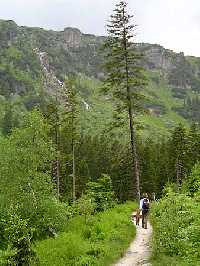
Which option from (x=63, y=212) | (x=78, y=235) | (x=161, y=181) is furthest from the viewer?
(x=161, y=181)

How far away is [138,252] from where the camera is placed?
19969 mm

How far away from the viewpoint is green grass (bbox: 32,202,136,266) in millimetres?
17609

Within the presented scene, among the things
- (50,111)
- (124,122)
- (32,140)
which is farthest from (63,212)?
(50,111)

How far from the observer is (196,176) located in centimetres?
3462

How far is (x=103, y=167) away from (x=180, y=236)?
223 ft

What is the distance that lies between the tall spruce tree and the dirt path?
13969 millimetres

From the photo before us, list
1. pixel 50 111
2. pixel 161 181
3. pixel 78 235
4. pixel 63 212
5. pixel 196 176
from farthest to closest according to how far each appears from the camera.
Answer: pixel 161 181, pixel 50 111, pixel 196 176, pixel 63 212, pixel 78 235

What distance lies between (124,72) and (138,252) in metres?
21.4

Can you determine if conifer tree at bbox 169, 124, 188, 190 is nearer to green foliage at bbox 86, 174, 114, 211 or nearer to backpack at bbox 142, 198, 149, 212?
green foliage at bbox 86, 174, 114, 211

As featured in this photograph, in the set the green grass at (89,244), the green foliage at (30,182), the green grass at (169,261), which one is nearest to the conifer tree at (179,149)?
the green foliage at (30,182)

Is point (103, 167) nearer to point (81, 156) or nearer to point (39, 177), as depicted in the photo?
point (81, 156)

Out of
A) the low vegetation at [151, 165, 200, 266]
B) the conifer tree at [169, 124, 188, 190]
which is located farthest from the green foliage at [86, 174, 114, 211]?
the conifer tree at [169, 124, 188, 190]

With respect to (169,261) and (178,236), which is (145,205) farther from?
(169,261)

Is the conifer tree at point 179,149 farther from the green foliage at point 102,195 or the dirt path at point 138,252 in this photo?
the dirt path at point 138,252
